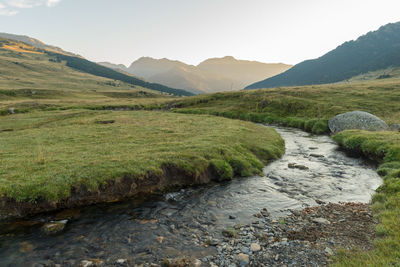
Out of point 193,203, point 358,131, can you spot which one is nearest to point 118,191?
point 193,203

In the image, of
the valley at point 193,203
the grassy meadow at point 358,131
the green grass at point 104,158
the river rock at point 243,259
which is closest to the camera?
the grassy meadow at point 358,131

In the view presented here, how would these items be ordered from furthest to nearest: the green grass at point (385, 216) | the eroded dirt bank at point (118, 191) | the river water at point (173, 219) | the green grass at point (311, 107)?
1. the green grass at point (311, 107)
2. the eroded dirt bank at point (118, 191)
3. the river water at point (173, 219)
4. the green grass at point (385, 216)

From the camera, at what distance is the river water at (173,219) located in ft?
31.2

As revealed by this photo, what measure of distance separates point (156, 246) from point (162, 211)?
3.24 meters

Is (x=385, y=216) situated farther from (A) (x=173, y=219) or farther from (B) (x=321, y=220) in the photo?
(A) (x=173, y=219)

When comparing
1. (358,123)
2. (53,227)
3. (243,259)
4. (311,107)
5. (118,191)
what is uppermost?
(311,107)

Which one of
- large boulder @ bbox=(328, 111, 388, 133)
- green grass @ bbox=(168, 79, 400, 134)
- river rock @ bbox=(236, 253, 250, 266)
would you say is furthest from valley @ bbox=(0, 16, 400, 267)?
green grass @ bbox=(168, 79, 400, 134)

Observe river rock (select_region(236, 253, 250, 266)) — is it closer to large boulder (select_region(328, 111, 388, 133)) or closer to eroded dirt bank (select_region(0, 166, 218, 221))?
eroded dirt bank (select_region(0, 166, 218, 221))

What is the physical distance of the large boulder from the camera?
1391 inches

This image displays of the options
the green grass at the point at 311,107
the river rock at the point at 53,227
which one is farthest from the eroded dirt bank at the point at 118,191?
the green grass at the point at 311,107

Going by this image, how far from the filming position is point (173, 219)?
482 inches

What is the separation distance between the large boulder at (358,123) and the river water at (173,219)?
63.5 ft

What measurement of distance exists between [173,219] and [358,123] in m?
37.4

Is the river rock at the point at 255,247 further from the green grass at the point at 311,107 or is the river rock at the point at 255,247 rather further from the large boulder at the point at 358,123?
the green grass at the point at 311,107
